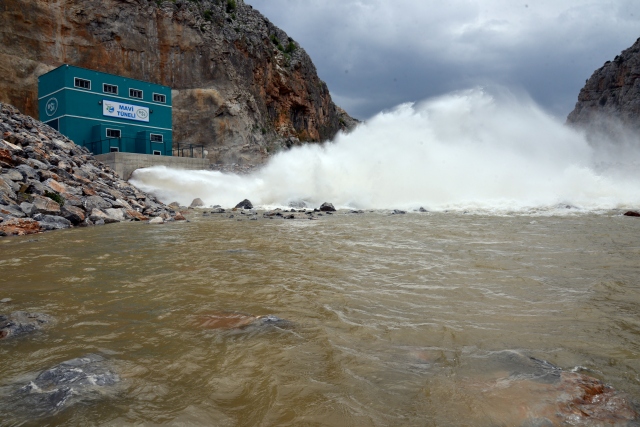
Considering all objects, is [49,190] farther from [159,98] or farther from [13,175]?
[159,98]

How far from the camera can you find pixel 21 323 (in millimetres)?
3117

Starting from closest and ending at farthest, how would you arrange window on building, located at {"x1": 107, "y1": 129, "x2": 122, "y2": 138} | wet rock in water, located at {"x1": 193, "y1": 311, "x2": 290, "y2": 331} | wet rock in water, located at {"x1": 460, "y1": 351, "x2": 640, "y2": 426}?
wet rock in water, located at {"x1": 460, "y1": 351, "x2": 640, "y2": 426}
wet rock in water, located at {"x1": 193, "y1": 311, "x2": 290, "y2": 331}
window on building, located at {"x1": 107, "y1": 129, "x2": 122, "y2": 138}

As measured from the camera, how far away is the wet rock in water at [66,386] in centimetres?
205

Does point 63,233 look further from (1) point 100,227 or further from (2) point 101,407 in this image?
(2) point 101,407

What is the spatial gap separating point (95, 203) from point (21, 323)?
10337 mm

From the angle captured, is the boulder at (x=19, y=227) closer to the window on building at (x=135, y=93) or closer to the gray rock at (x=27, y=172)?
the gray rock at (x=27, y=172)

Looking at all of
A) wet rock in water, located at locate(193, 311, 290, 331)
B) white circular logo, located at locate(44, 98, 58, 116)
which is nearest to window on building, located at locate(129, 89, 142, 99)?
white circular logo, located at locate(44, 98, 58, 116)

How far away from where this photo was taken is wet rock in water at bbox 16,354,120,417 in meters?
2.05

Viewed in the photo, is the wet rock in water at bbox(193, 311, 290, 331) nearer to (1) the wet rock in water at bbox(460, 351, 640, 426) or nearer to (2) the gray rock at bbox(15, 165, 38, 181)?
(1) the wet rock in water at bbox(460, 351, 640, 426)

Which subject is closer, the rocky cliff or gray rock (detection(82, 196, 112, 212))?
gray rock (detection(82, 196, 112, 212))

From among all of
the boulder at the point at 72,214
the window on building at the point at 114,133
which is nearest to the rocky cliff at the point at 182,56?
the window on building at the point at 114,133

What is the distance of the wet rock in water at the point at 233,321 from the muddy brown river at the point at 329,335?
Result: 2 centimetres

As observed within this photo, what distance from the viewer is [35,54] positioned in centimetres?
3412

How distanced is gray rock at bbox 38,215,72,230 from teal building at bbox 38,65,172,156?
63.2ft
